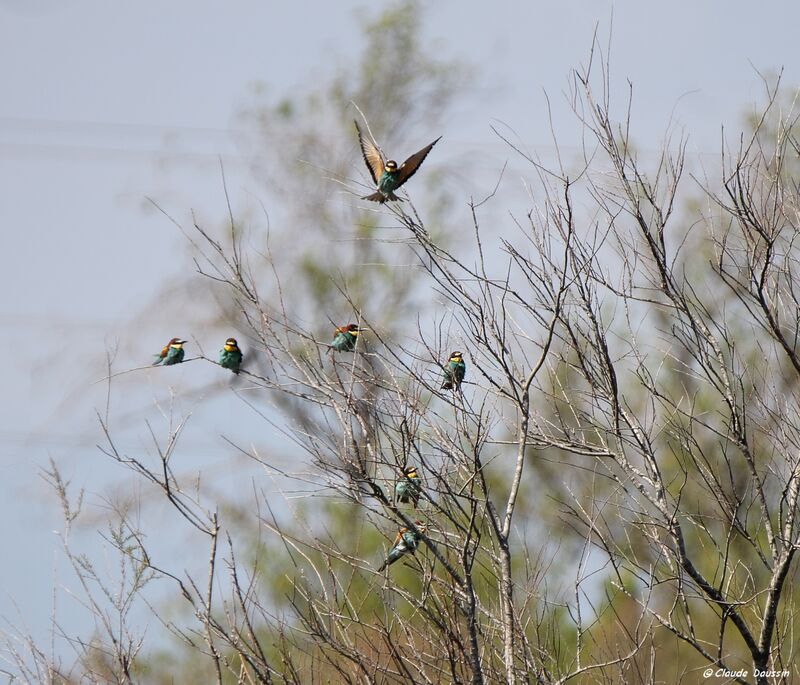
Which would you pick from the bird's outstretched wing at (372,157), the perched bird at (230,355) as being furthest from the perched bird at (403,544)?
the perched bird at (230,355)

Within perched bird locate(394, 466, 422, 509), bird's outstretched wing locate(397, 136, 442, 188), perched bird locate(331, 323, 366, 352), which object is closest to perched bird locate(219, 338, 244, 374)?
perched bird locate(331, 323, 366, 352)

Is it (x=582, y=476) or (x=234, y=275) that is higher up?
(x=582, y=476)

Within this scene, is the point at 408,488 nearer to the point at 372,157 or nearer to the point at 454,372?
the point at 454,372

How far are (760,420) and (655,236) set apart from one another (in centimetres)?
113

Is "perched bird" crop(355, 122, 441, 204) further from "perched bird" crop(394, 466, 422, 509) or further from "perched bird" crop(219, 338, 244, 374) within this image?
"perched bird" crop(219, 338, 244, 374)

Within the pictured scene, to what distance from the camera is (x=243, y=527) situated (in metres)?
13.6

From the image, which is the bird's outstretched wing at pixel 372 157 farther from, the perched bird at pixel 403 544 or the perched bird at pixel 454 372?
the perched bird at pixel 403 544

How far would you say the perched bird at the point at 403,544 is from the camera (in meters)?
4.77

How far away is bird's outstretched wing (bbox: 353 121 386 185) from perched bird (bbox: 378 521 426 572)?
1.64 meters

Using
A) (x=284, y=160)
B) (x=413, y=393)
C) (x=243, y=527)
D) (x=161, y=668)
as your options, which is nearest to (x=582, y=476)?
(x=243, y=527)

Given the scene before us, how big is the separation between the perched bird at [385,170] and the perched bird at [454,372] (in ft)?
2.63

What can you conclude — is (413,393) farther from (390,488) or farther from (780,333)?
(780,333)

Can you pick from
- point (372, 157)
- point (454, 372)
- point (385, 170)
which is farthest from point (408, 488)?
point (372, 157)

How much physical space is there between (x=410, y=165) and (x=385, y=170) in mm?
515
